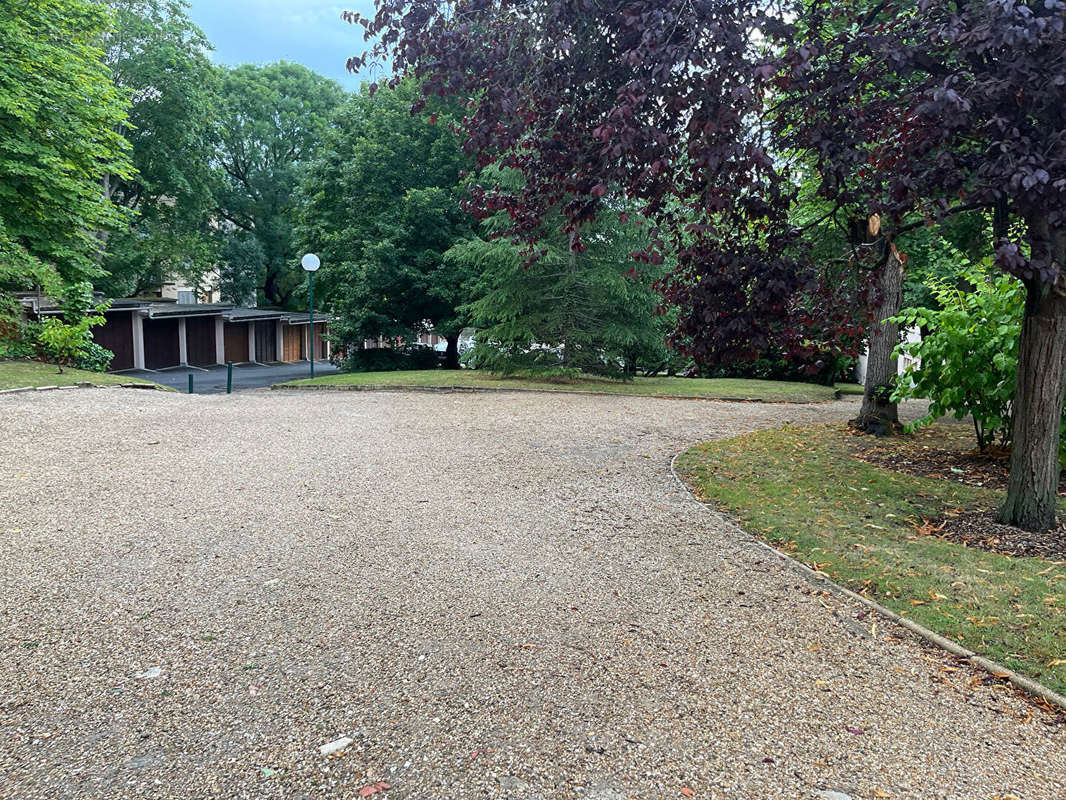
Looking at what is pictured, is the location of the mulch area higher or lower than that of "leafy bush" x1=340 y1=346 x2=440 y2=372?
lower

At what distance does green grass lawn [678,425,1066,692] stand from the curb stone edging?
0.06m

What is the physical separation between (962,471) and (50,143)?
784 inches

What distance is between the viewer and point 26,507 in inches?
211

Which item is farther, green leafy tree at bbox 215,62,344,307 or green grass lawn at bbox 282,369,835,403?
green leafy tree at bbox 215,62,344,307

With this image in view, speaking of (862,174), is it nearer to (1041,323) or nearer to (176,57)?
(1041,323)

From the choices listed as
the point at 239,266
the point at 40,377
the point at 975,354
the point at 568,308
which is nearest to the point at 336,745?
the point at 975,354

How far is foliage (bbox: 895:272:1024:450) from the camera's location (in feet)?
21.4

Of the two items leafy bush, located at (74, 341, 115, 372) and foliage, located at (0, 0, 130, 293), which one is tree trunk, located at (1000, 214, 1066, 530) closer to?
leafy bush, located at (74, 341, 115, 372)

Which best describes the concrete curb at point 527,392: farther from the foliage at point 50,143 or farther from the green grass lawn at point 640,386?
the foliage at point 50,143

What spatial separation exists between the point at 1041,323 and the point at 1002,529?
148 centimetres

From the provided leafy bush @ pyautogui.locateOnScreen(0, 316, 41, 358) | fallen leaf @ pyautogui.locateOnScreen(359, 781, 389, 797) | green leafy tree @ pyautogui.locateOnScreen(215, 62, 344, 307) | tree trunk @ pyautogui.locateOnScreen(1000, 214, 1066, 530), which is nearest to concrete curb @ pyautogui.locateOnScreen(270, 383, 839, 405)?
leafy bush @ pyautogui.locateOnScreen(0, 316, 41, 358)

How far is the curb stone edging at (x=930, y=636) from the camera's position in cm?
291

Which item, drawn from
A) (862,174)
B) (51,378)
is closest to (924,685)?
(862,174)

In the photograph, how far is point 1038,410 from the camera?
5.00m
